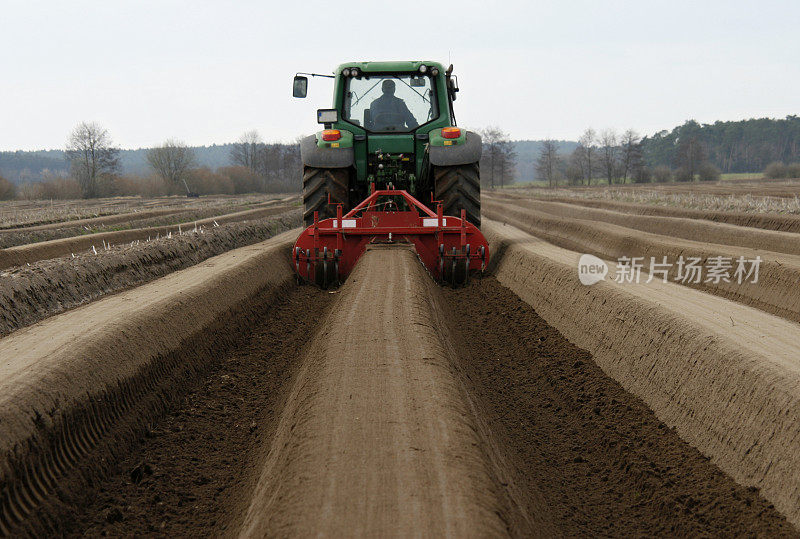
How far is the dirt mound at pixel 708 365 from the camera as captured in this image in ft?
9.80

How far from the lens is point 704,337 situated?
392 cm

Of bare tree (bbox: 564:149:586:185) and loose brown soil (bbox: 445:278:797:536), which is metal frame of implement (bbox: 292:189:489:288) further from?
bare tree (bbox: 564:149:586:185)

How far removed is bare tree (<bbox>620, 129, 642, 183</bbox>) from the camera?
72.0m

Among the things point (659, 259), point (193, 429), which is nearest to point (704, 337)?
point (193, 429)

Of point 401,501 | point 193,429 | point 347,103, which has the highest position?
point 347,103

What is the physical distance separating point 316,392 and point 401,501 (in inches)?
48.4

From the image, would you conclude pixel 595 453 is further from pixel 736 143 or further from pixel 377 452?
pixel 736 143

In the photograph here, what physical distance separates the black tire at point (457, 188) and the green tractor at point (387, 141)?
0.01 m

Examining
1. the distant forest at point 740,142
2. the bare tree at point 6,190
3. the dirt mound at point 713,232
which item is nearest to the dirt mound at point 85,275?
the dirt mound at point 713,232

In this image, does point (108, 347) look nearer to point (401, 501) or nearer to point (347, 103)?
point (401, 501)

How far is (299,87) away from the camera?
8453 mm

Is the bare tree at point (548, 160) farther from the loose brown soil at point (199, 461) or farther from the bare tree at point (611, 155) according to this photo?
the loose brown soil at point (199, 461)

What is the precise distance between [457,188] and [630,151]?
2751 inches

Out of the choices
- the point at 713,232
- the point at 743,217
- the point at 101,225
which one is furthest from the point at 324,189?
the point at 101,225
